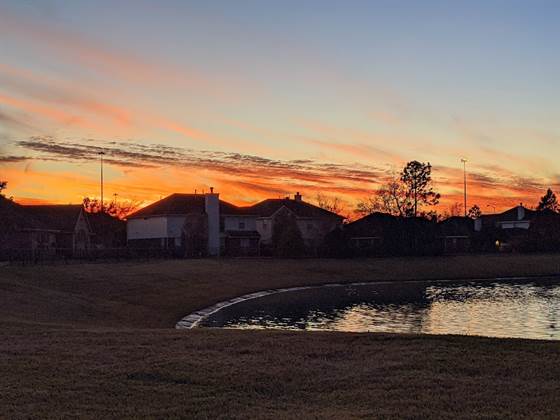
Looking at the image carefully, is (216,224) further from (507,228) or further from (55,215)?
(507,228)

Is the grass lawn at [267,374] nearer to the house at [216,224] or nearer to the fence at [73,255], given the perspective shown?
the fence at [73,255]

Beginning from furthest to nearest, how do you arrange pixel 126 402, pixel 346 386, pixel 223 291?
pixel 223 291 < pixel 346 386 < pixel 126 402

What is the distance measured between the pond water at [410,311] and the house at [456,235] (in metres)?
46.2

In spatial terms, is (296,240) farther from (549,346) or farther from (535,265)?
(549,346)

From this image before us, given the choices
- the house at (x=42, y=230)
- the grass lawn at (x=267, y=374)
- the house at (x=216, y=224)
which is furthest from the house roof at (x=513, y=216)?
the grass lawn at (x=267, y=374)

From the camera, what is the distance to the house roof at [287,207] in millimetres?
97938

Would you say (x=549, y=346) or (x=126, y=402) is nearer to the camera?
(x=126, y=402)

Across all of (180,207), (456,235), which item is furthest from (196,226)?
(456,235)

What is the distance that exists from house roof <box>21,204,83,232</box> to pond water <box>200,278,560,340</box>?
33.8 m

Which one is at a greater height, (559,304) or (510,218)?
(510,218)

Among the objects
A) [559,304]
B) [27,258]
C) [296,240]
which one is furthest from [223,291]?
[296,240]

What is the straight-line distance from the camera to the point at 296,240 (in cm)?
8069

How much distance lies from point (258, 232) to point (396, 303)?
2168 inches

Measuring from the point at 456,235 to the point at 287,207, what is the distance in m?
32.5
